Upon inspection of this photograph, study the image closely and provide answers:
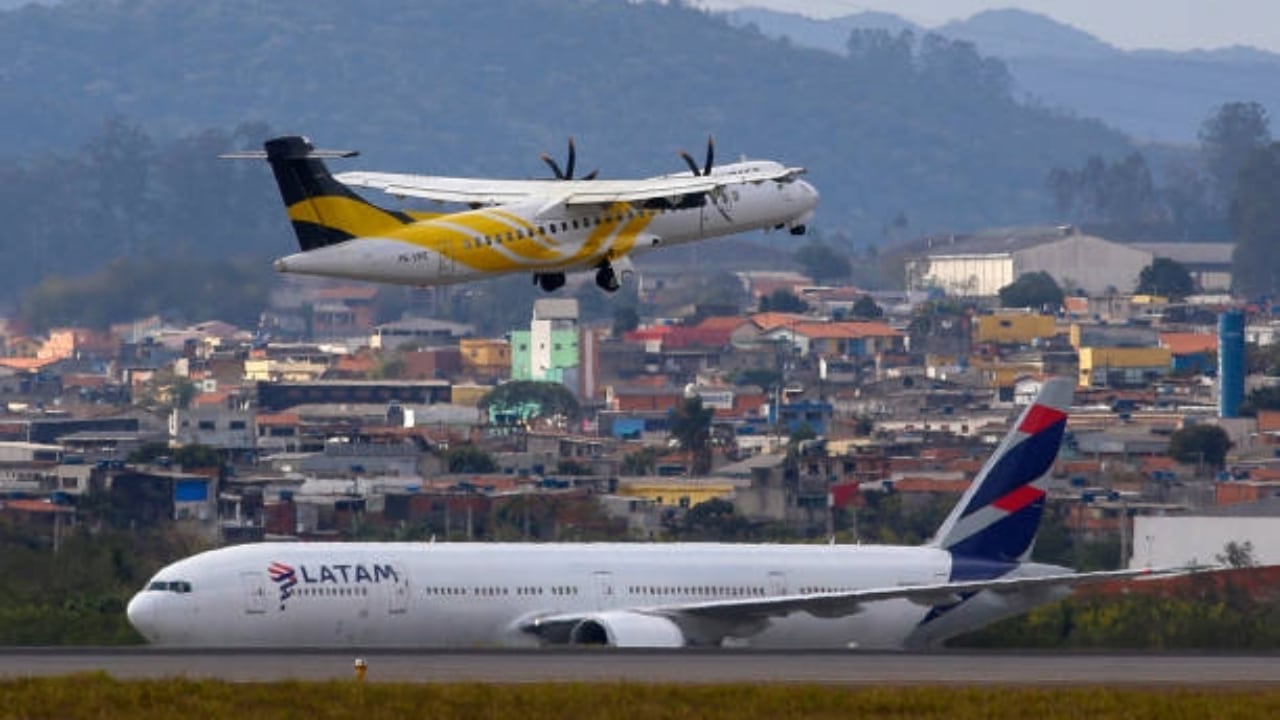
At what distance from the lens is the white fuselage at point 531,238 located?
59438 mm

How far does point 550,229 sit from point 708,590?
2192 centimetres

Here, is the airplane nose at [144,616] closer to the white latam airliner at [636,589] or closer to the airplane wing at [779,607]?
the white latam airliner at [636,589]

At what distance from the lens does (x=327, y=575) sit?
2965 inches

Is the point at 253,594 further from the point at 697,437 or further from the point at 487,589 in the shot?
the point at 697,437

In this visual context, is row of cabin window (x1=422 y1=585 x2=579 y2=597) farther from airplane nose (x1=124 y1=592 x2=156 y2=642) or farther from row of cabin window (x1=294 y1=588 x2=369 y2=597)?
airplane nose (x1=124 y1=592 x2=156 y2=642)

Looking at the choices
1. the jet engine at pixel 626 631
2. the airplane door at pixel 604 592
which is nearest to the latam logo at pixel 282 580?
the jet engine at pixel 626 631

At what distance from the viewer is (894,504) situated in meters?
147

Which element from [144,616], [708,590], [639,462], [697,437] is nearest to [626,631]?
[708,590]

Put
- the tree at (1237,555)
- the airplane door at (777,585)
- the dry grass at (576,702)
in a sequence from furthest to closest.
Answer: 1. the tree at (1237,555)
2. the airplane door at (777,585)
3. the dry grass at (576,702)

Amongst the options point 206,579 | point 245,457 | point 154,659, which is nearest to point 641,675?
point 154,659

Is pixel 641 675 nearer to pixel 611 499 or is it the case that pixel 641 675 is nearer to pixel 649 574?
pixel 649 574

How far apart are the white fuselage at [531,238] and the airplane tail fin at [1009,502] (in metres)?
23.1

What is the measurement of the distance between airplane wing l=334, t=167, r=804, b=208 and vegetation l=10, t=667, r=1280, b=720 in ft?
32.3

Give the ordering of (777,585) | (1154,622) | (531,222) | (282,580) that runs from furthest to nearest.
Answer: (1154,622) → (777,585) → (282,580) → (531,222)
